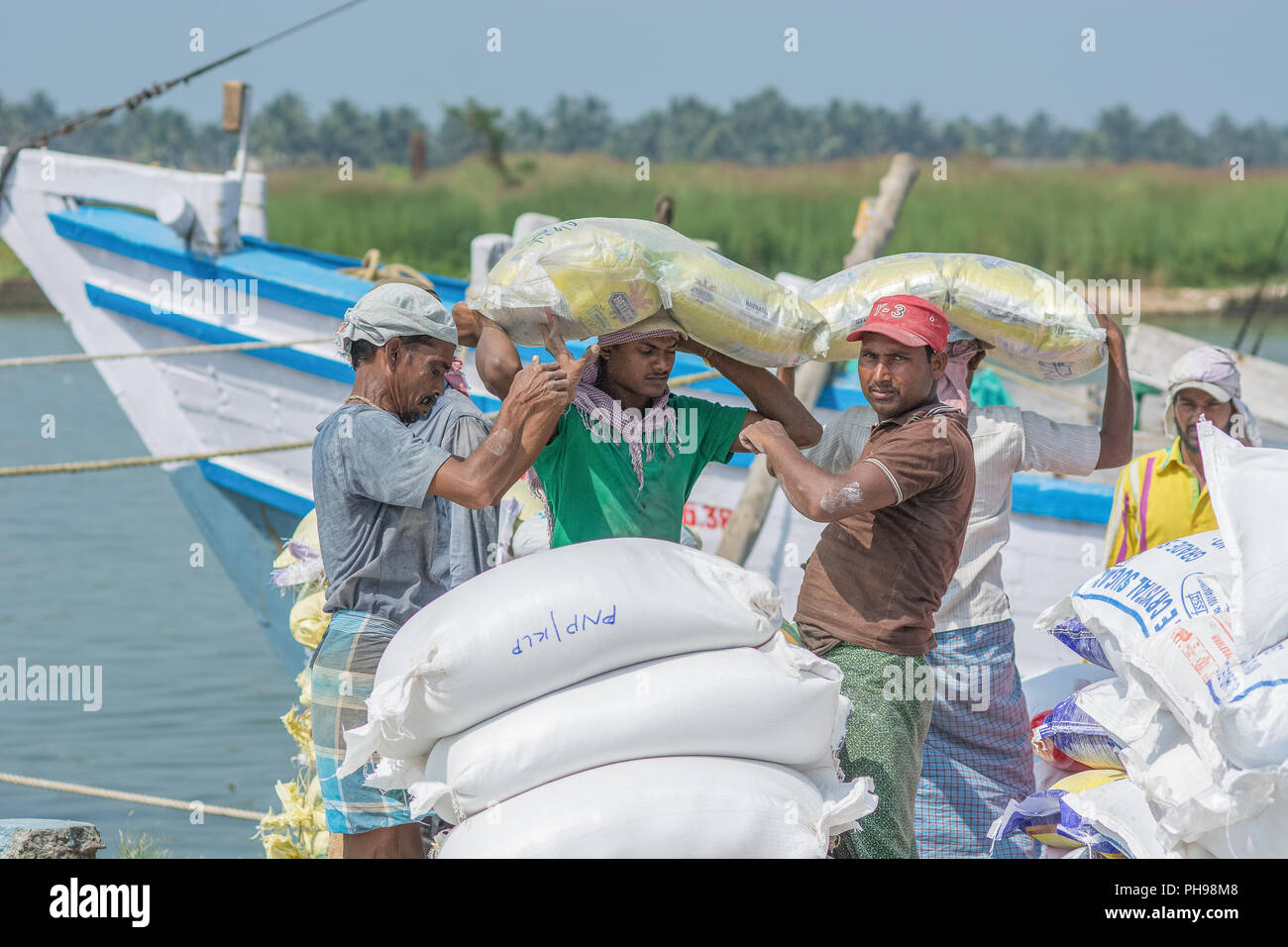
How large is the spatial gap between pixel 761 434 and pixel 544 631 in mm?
631

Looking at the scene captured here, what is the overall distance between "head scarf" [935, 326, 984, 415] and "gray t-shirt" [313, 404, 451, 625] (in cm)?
124

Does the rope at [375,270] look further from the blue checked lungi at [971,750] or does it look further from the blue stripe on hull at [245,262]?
the blue checked lungi at [971,750]

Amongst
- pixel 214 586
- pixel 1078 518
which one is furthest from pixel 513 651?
pixel 214 586

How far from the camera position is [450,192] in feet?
112

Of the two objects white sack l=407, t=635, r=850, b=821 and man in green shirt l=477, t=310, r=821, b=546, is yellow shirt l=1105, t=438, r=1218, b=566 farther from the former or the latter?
white sack l=407, t=635, r=850, b=821

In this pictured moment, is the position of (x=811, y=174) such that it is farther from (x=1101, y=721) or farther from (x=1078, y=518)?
(x=1101, y=721)

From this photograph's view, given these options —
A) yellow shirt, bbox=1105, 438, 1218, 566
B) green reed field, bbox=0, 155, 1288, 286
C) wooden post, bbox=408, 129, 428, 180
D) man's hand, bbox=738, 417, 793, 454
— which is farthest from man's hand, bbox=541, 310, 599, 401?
wooden post, bbox=408, 129, 428, 180

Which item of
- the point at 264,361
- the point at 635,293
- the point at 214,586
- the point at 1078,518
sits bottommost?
the point at 214,586

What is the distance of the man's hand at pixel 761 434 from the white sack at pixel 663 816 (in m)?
0.65

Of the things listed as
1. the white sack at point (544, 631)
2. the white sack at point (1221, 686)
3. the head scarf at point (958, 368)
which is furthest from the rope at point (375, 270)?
the white sack at point (1221, 686)

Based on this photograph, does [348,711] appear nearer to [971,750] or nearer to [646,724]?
[646,724]

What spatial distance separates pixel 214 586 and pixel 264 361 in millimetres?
5846

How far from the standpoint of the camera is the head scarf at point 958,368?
3.56 m

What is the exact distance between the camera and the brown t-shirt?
10.3 feet
